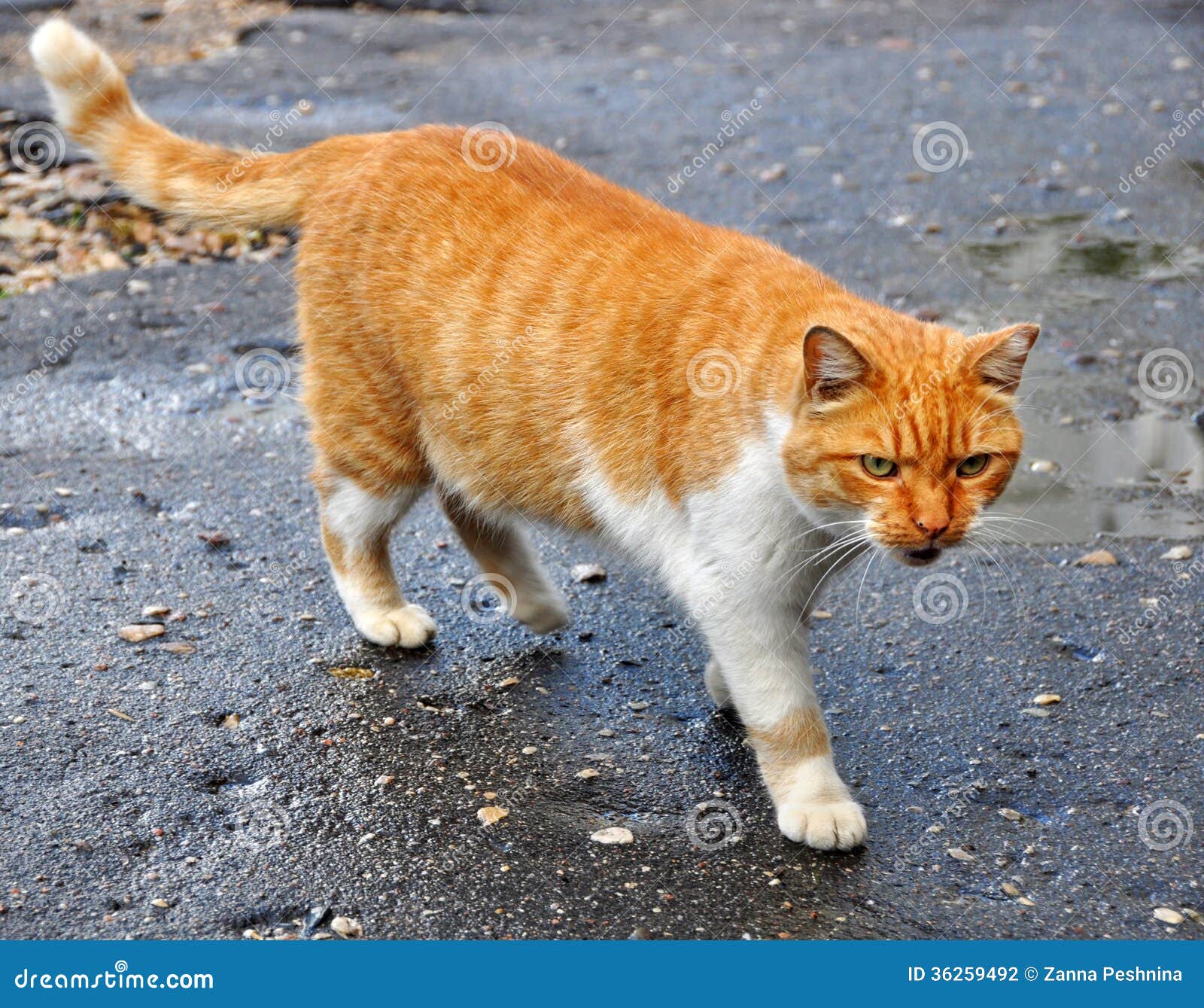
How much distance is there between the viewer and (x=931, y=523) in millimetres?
3021

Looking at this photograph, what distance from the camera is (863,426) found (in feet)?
10.1

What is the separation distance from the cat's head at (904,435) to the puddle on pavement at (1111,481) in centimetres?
181

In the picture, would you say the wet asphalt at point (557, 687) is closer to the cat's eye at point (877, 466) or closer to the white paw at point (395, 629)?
the white paw at point (395, 629)

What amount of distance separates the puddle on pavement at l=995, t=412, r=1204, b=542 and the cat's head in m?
1.81

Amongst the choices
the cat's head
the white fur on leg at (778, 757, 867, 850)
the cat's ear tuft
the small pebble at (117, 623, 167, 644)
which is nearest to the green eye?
the cat's head

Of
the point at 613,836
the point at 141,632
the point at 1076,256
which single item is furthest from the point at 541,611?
the point at 1076,256

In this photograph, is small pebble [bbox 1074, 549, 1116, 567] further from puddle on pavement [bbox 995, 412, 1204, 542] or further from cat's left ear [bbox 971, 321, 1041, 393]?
cat's left ear [bbox 971, 321, 1041, 393]

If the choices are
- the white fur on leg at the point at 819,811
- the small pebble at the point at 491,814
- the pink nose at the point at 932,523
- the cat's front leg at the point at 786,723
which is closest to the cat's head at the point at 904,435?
the pink nose at the point at 932,523

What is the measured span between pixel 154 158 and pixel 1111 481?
356 centimetres

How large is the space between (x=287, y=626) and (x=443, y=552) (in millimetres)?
727

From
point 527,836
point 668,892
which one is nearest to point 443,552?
point 527,836

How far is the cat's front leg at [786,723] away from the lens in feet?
11.0

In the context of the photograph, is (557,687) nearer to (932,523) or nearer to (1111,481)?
(932,523)

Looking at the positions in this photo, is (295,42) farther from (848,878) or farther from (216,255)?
(848,878)
